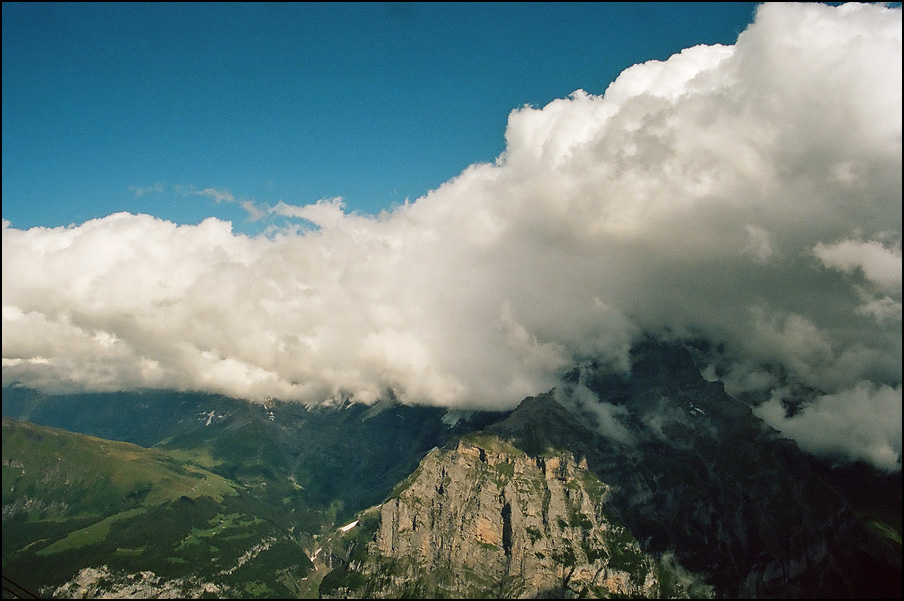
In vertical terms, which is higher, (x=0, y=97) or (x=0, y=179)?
(x=0, y=97)
